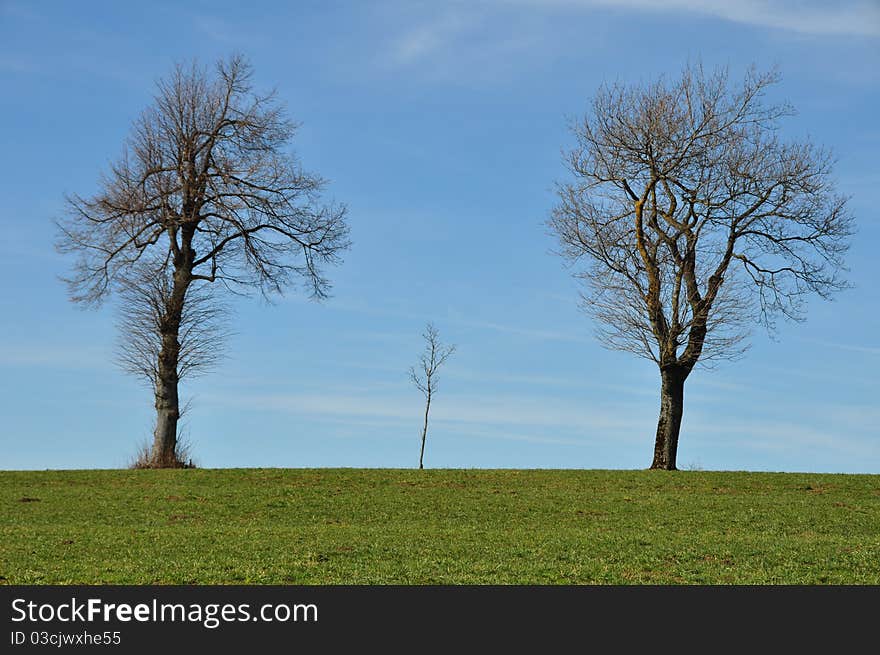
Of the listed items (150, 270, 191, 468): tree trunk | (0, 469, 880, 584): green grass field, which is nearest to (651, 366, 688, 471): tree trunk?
(0, 469, 880, 584): green grass field

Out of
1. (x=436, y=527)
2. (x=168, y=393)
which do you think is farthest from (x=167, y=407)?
(x=436, y=527)

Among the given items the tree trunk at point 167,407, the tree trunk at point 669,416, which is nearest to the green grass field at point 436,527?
the tree trunk at point 669,416

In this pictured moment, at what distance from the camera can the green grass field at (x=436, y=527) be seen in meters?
13.9

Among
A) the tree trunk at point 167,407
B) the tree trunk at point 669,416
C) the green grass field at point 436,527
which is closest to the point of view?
the green grass field at point 436,527

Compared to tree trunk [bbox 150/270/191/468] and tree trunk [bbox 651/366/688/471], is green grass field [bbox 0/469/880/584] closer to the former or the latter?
tree trunk [bbox 651/366/688/471]

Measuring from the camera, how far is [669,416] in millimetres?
31625

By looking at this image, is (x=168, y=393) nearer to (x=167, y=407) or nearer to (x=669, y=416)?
(x=167, y=407)

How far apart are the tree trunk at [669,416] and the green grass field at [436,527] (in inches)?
96.3

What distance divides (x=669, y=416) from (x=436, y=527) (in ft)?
47.0

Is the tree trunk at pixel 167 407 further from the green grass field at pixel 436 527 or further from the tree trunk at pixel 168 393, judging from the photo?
the green grass field at pixel 436 527

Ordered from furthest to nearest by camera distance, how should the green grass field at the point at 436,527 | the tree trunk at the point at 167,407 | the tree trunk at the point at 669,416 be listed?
the tree trunk at the point at 167,407 < the tree trunk at the point at 669,416 < the green grass field at the point at 436,527

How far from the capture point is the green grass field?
13922 millimetres
